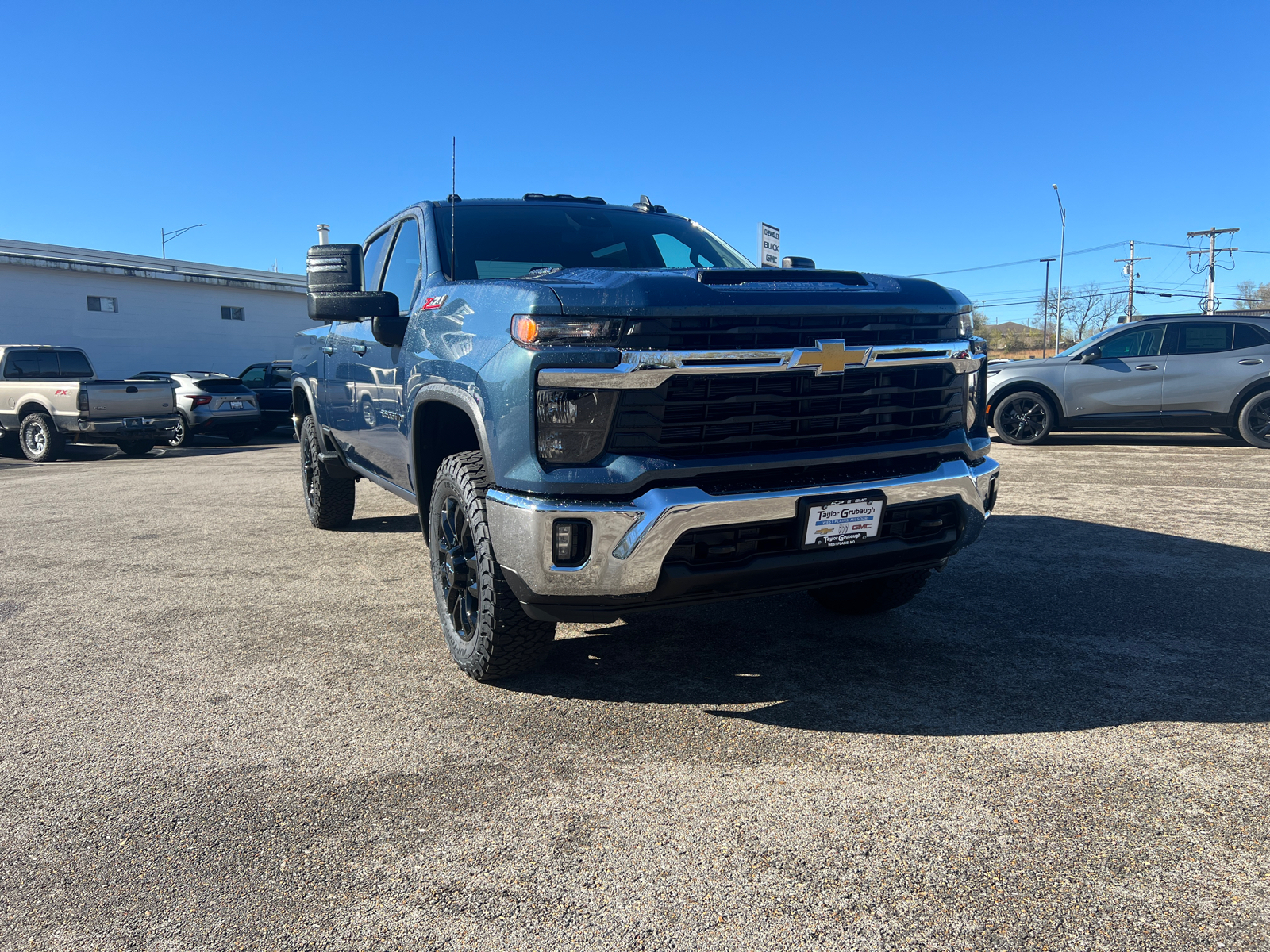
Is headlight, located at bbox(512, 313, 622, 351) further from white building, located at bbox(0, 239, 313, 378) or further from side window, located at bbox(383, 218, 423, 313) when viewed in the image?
white building, located at bbox(0, 239, 313, 378)

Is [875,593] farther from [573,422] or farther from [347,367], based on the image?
[347,367]

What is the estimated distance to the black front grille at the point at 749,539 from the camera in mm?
2896

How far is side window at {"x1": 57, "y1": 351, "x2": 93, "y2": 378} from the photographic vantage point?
14.8 m

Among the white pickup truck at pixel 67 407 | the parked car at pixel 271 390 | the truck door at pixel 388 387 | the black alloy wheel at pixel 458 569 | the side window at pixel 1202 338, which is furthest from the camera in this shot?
the parked car at pixel 271 390


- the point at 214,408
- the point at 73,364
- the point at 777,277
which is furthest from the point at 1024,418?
the point at 73,364

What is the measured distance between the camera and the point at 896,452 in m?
3.28

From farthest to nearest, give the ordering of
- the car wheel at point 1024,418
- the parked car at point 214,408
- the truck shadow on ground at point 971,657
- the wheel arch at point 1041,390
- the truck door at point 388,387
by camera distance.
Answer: the parked car at point 214,408 < the car wheel at point 1024,418 < the wheel arch at point 1041,390 < the truck door at point 388,387 < the truck shadow on ground at point 971,657

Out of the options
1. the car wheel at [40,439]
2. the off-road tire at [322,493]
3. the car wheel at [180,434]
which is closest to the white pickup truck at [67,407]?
the car wheel at [40,439]

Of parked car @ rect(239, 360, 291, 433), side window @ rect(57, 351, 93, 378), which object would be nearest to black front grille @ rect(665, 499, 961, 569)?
side window @ rect(57, 351, 93, 378)

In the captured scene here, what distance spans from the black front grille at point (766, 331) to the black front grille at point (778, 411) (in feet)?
0.34

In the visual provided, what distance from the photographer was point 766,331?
9.73 ft

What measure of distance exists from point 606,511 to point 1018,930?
5.03ft

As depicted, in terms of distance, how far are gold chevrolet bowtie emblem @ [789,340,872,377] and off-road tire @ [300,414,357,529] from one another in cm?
440

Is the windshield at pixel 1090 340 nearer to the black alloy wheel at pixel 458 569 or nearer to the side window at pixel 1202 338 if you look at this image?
the side window at pixel 1202 338
